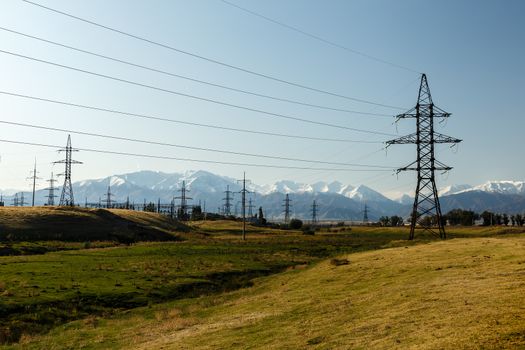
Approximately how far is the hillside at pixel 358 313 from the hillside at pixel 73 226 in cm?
6361

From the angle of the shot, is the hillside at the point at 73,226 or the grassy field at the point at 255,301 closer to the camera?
the grassy field at the point at 255,301

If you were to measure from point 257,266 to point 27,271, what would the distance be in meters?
28.9

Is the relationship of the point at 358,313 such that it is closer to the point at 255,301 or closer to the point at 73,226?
the point at 255,301

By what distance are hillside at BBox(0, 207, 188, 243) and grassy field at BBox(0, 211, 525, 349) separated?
32.6m

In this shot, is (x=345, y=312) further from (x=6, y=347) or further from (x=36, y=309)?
(x=36, y=309)

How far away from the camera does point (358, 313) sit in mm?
27750

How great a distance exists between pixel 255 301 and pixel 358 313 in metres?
13.2

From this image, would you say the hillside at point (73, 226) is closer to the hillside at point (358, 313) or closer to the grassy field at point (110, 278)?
the grassy field at point (110, 278)

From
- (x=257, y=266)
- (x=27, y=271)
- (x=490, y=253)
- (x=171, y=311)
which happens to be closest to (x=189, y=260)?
(x=257, y=266)

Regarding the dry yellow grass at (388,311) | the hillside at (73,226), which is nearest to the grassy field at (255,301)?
the dry yellow grass at (388,311)

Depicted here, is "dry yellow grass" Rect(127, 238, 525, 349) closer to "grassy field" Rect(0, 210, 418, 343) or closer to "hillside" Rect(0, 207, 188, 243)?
"grassy field" Rect(0, 210, 418, 343)

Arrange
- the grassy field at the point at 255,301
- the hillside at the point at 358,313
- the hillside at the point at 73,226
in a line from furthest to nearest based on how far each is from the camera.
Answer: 1. the hillside at the point at 73,226
2. the grassy field at the point at 255,301
3. the hillside at the point at 358,313

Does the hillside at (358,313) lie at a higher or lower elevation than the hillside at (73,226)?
lower

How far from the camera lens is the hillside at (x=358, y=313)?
20.9 m
